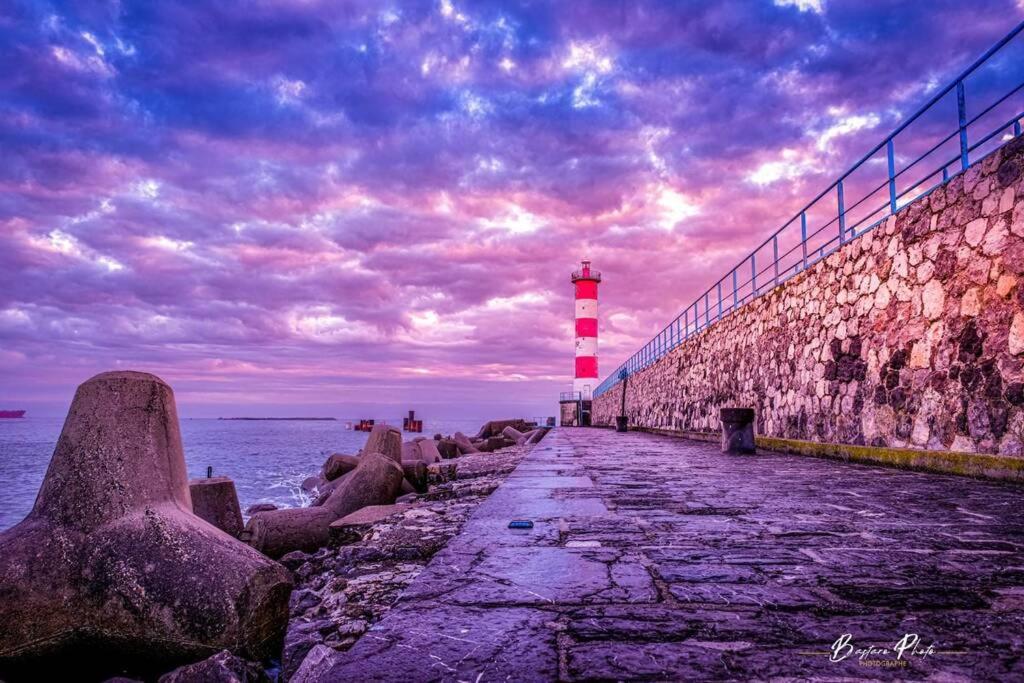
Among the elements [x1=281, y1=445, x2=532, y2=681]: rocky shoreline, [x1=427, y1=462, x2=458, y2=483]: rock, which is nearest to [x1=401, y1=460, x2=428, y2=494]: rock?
[x1=427, y1=462, x2=458, y2=483]: rock

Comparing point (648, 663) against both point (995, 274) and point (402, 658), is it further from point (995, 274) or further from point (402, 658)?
point (995, 274)

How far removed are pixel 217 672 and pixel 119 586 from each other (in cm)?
87

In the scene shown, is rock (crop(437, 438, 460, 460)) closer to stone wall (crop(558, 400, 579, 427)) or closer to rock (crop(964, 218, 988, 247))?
rock (crop(964, 218, 988, 247))

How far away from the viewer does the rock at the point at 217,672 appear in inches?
71.7

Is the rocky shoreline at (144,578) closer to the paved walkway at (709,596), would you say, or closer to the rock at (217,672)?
the rock at (217,672)

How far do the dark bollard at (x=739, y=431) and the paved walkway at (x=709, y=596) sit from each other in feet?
17.1

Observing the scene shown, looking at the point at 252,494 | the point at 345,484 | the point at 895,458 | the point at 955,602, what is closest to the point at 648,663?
the point at 955,602

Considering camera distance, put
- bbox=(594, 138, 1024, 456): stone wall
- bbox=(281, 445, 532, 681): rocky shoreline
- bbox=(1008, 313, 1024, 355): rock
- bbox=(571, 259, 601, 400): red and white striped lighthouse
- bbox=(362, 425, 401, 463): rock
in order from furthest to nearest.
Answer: bbox=(571, 259, 601, 400): red and white striped lighthouse
bbox=(362, 425, 401, 463): rock
bbox=(594, 138, 1024, 456): stone wall
bbox=(1008, 313, 1024, 355): rock
bbox=(281, 445, 532, 681): rocky shoreline

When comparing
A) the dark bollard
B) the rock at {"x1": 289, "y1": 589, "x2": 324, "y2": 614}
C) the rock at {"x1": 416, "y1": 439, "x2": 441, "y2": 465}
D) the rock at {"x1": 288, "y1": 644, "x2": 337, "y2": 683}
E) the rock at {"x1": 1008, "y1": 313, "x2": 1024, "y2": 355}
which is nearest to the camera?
the rock at {"x1": 288, "y1": 644, "x2": 337, "y2": 683}

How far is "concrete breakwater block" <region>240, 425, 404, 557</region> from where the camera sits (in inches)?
227

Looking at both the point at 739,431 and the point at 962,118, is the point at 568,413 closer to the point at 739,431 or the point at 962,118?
the point at 739,431

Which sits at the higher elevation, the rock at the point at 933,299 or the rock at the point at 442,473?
the rock at the point at 933,299

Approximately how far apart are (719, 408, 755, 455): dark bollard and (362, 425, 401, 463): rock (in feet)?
16.2

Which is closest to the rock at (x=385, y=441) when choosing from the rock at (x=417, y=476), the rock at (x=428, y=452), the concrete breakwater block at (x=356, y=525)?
the rock at (x=417, y=476)
